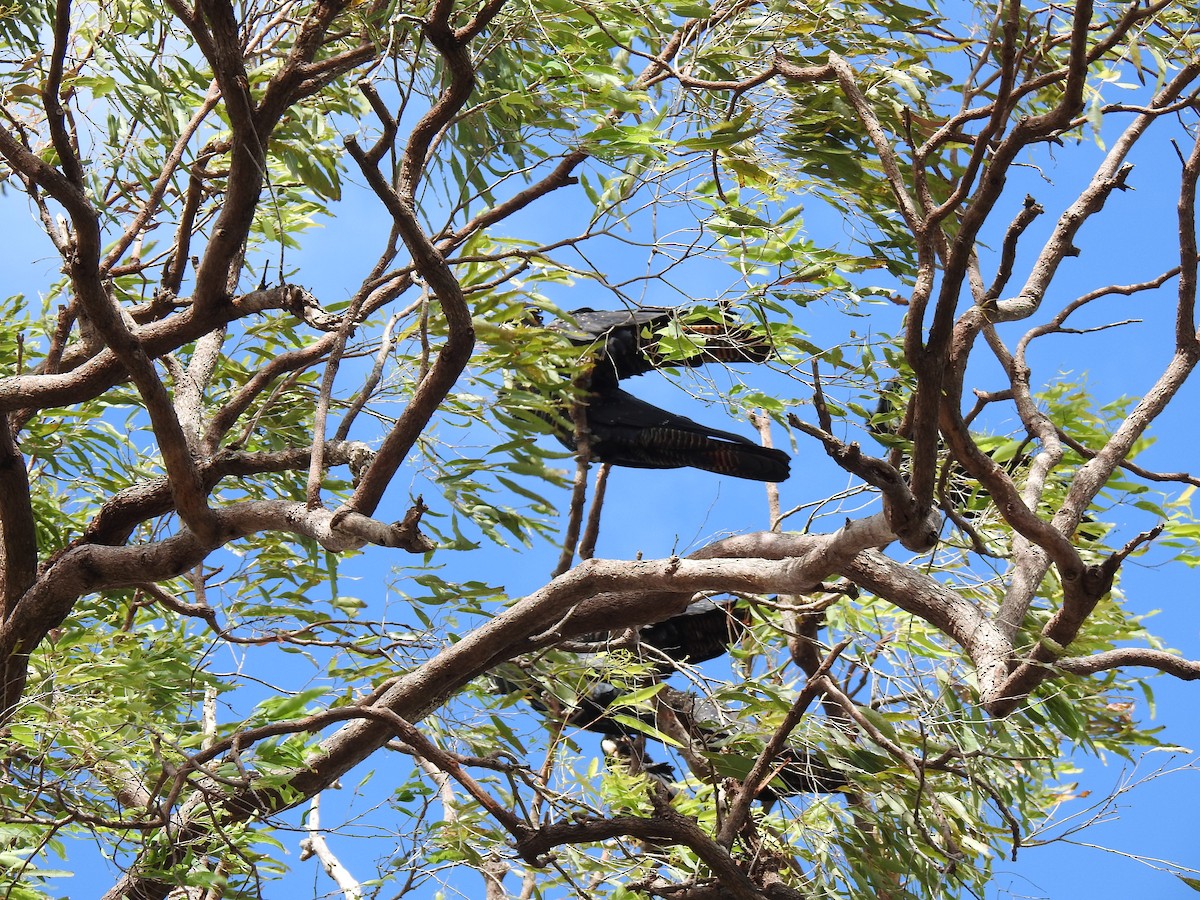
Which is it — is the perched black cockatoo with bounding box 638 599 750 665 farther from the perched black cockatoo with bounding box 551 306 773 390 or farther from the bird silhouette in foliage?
the perched black cockatoo with bounding box 551 306 773 390

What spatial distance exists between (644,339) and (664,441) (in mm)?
332

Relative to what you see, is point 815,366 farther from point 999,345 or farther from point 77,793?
point 77,793

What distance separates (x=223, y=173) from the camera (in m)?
4.14

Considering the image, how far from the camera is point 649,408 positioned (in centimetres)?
377

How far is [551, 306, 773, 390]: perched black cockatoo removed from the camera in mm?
3639

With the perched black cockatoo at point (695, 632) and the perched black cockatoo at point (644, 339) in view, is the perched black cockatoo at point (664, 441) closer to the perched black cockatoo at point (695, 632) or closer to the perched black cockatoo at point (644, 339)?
the perched black cockatoo at point (644, 339)

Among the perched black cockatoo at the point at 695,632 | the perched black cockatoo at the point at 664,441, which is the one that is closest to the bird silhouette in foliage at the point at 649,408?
the perched black cockatoo at the point at 664,441

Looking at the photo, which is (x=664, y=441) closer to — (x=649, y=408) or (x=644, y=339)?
(x=649, y=408)

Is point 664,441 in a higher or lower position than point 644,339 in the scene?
lower

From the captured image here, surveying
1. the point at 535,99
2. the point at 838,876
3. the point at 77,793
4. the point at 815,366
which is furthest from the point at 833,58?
the point at 77,793

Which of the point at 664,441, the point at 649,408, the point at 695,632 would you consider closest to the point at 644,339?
the point at 649,408

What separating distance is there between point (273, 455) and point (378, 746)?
3.05 ft

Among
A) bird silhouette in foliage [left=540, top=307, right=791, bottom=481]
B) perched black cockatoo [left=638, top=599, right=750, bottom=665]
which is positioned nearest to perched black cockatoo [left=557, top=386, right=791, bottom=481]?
bird silhouette in foliage [left=540, top=307, right=791, bottom=481]

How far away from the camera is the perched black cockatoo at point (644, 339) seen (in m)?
3.64
